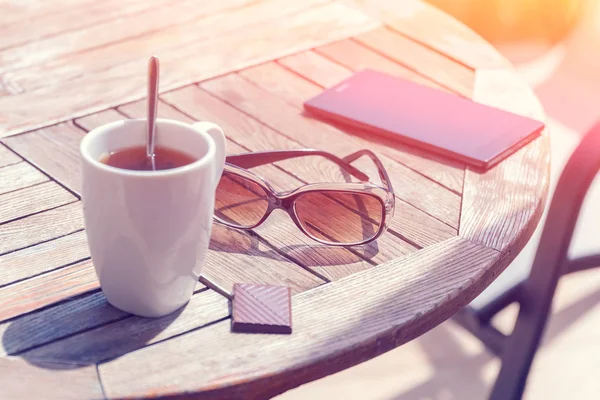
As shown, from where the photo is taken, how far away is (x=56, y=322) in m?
0.65

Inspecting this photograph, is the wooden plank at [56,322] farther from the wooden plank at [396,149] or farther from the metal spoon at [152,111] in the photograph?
the wooden plank at [396,149]

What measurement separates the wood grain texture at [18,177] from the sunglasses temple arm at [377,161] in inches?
13.4

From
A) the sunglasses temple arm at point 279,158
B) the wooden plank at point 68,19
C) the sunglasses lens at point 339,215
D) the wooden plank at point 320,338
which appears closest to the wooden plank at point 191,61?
the wooden plank at point 68,19

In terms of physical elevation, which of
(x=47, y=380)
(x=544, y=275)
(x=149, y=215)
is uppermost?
(x=149, y=215)

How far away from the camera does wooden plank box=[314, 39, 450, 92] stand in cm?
113

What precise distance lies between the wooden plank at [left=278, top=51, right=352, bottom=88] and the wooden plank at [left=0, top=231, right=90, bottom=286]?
0.47 m

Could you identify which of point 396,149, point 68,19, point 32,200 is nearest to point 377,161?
point 396,149

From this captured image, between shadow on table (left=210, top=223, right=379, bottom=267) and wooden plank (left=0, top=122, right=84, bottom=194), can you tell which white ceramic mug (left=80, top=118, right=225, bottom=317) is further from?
wooden plank (left=0, top=122, right=84, bottom=194)

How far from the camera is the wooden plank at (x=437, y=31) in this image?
1.21m

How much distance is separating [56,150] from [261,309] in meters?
0.37

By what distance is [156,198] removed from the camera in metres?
0.59

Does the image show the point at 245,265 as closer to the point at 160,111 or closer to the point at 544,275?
the point at 160,111

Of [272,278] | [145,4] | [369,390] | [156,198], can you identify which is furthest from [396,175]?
[369,390]

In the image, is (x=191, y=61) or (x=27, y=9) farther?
(x=27, y=9)
